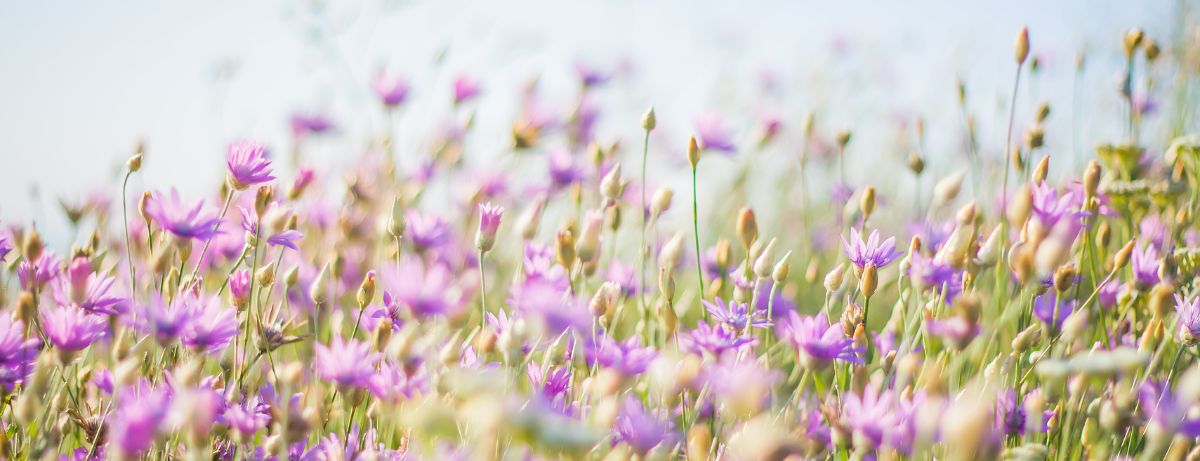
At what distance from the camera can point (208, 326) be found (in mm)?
902

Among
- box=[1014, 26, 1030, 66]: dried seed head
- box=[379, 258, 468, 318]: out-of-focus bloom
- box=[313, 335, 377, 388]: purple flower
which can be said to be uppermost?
box=[1014, 26, 1030, 66]: dried seed head

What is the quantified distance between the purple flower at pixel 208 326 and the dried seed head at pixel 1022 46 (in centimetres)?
134

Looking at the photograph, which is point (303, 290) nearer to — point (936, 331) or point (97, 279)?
point (97, 279)

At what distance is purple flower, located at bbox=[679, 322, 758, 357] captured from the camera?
40.2 inches

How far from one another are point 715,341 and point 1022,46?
34.5 inches

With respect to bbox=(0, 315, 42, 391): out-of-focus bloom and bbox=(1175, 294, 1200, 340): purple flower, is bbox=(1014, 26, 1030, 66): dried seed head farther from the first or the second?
bbox=(0, 315, 42, 391): out-of-focus bloom

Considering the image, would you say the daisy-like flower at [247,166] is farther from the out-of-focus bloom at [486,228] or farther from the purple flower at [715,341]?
the purple flower at [715,341]

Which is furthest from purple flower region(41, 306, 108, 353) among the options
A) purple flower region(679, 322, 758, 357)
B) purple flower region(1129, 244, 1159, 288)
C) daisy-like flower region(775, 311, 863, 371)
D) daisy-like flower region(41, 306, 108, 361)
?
purple flower region(1129, 244, 1159, 288)

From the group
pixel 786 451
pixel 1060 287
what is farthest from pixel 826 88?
pixel 786 451

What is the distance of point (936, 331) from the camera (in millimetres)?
979

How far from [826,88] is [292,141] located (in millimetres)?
2489

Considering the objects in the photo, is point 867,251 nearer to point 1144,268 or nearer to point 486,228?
point 1144,268

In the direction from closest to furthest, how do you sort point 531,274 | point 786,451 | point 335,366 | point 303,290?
point 786,451
point 335,366
point 531,274
point 303,290

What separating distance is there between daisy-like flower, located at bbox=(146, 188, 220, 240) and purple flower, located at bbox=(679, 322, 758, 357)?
2.06 feet
